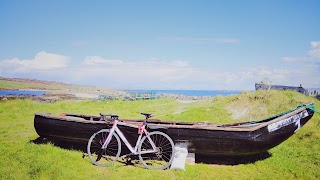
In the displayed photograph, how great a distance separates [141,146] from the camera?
7.52 meters

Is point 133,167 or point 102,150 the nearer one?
point 133,167

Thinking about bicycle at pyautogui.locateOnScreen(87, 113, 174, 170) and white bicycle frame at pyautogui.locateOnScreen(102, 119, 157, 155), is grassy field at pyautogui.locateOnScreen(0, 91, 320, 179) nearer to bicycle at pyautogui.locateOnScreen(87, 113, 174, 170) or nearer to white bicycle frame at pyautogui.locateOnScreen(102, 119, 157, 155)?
bicycle at pyautogui.locateOnScreen(87, 113, 174, 170)

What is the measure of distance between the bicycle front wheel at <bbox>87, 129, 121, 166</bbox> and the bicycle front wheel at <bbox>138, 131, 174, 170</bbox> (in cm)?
88

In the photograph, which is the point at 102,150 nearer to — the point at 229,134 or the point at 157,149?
the point at 157,149

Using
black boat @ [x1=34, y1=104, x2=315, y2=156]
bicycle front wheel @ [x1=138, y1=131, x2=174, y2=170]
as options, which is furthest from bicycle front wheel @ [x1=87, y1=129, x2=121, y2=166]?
bicycle front wheel @ [x1=138, y1=131, x2=174, y2=170]

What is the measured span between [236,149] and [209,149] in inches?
32.0

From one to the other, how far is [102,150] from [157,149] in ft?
5.99

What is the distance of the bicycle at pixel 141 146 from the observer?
7.21 metres

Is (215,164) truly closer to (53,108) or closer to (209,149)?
(209,149)

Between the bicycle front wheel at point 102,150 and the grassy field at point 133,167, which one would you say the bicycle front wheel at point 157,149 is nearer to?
the grassy field at point 133,167

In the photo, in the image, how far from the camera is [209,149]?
7.39 meters

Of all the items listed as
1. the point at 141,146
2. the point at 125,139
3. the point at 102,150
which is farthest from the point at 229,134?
the point at 102,150

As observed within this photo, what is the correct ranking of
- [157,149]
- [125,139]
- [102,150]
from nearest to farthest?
[157,149], [125,139], [102,150]

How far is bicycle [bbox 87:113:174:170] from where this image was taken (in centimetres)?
721
